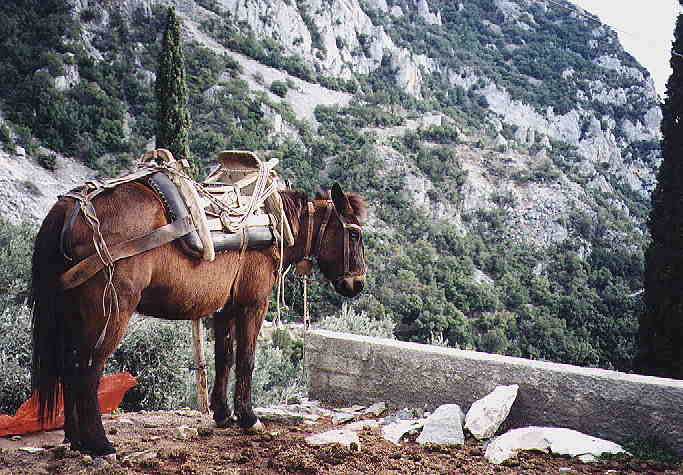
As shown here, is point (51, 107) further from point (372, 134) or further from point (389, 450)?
point (389, 450)

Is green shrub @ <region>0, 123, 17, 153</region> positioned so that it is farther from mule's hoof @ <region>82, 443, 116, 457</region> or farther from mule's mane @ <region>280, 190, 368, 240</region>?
mule's hoof @ <region>82, 443, 116, 457</region>

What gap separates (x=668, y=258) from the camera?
11.5 meters

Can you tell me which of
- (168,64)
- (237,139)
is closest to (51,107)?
(237,139)

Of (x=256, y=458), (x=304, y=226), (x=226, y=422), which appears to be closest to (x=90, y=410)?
(x=256, y=458)

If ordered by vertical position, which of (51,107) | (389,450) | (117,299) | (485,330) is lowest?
(485,330)

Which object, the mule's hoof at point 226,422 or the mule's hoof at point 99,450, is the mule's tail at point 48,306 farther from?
the mule's hoof at point 226,422

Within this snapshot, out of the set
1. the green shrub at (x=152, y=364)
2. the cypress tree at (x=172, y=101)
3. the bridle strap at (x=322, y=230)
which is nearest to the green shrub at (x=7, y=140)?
A: the cypress tree at (x=172, y=101)

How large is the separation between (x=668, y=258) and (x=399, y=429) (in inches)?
368

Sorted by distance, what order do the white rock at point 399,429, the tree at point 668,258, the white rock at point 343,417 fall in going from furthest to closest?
the tree at point 668,258
the white rock at point 343,417
the white rock at point 399,429

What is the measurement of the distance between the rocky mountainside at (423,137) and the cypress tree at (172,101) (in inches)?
181

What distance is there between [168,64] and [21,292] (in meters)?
6.25

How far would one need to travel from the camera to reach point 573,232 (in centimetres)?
3522

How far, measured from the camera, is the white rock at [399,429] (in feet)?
14.3

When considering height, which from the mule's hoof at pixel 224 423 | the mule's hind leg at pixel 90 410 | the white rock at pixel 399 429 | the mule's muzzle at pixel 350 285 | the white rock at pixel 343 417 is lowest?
the white rock at pixel 343 417
